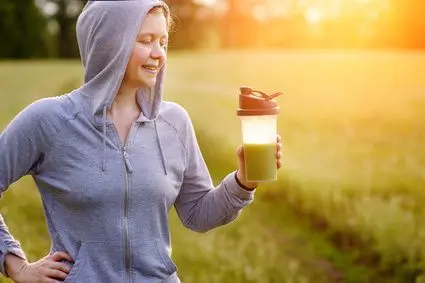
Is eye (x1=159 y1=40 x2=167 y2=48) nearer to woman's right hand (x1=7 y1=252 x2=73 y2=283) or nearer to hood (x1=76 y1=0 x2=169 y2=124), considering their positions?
hood (x1=76 y1=0 x2=169 y2=124)

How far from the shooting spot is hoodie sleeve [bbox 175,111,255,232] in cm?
250

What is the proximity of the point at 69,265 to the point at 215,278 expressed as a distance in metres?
2.66

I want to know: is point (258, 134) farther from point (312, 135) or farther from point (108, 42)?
point (312, 135)

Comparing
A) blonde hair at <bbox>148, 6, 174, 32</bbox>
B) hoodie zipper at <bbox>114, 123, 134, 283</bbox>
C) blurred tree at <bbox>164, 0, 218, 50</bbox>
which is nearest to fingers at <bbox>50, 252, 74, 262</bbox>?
hoodie zipper at <bbox>114, 123, 134, 283</bbox>

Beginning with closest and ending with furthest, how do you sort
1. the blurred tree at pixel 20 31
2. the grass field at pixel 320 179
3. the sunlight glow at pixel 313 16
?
the grass field at pixel 320 179 < the sunlight glow at pixel 313 16 < the blurred tree at pixel 20 31

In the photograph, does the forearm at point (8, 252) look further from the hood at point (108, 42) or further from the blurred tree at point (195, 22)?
the blurred tree at point (195, 22)

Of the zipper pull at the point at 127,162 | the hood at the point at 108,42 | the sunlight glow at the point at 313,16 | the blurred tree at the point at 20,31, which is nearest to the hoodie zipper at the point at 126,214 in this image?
the zipper pull at the point at 127,162

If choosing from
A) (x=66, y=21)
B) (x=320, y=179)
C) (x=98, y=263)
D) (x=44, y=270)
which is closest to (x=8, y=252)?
(x=44, y=270)

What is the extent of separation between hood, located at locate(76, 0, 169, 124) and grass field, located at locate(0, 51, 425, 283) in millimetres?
2698

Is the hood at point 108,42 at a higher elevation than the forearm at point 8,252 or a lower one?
higher

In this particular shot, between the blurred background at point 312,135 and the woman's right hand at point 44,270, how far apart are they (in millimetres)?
931

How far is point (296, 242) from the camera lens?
562cm

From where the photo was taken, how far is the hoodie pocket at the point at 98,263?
2.29 m

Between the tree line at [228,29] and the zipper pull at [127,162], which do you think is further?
the tree line at [228,29]
